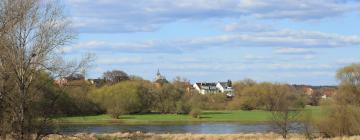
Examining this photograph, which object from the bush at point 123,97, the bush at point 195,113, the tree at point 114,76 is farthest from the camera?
the tree at point 114,76

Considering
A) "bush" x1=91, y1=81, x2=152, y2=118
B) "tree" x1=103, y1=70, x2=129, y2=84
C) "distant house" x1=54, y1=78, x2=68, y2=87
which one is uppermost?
"tree" x1=103, y1=70, x2=129, y2=84

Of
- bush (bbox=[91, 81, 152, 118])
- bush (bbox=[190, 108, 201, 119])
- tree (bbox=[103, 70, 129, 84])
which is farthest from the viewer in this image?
tree (bbox=[103, 70, 129, 84])

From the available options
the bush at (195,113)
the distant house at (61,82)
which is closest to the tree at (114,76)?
the bush at (195,113)

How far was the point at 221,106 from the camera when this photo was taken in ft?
418

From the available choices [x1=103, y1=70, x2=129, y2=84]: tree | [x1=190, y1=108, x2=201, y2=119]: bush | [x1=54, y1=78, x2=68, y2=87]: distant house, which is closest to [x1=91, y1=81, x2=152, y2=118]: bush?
[x1=190, y1=108, x2=201, y2=119]: bush

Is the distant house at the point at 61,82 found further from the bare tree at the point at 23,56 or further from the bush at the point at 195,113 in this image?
the bush at the point at 195,113

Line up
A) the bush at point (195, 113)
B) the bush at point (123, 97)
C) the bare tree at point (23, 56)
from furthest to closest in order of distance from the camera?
Result: the bush at point (123, 97) → the bush at point (195, 113) → the bare tree at point (23, 56)

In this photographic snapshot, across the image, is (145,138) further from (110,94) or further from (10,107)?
(110,94)

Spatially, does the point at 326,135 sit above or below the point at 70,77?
below

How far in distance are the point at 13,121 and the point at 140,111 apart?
83.1 meters

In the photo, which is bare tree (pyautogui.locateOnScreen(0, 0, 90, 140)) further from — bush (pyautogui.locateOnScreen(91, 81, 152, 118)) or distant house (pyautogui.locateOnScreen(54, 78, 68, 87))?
bush (pyautogui.locateOnScreen(91, 81, 152, 118))

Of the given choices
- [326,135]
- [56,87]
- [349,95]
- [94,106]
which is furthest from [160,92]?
[56,87]

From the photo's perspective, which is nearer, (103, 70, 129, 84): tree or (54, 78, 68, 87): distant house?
(54, 78, 68, 87): distant house

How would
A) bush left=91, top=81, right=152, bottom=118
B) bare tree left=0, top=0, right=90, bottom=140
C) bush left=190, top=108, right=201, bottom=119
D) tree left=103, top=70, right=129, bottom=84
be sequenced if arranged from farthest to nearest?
tree left=103, top=70, right=129, bottom=84 → bush left=91, top=81, right=152, bottom=118 → bush left=190, top=108, right=201, bottom=119 → bare tree left=0, top=0, right=90, bottom=140
